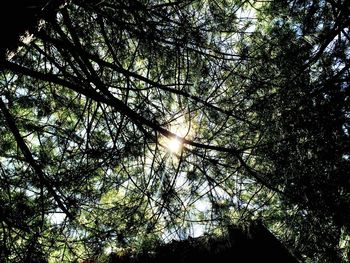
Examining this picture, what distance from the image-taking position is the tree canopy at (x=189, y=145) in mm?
2498

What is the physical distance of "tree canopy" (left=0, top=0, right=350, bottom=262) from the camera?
2498 millimetres

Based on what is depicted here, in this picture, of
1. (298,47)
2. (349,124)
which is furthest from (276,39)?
(349,124)

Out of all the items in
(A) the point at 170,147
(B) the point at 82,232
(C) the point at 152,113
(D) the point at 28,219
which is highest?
(C) the point at 152,113

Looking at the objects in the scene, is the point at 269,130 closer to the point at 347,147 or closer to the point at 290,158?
the point at 290,158

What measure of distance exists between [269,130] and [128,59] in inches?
69.9

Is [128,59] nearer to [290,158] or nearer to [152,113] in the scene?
[152,113]

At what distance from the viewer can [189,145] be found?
236 cm

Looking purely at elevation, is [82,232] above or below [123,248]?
above

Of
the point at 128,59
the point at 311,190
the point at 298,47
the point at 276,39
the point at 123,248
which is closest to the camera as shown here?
the point at 311,190

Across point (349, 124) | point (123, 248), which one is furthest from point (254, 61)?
point (123, 248)

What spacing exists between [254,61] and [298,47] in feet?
1.42

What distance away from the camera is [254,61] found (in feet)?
10.3

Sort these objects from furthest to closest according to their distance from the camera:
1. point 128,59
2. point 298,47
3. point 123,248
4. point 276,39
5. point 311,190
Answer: point 128,59 → point 276,39 → point 298,47 → point 123,248 → point 311,190

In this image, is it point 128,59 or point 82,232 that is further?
point 128,59
